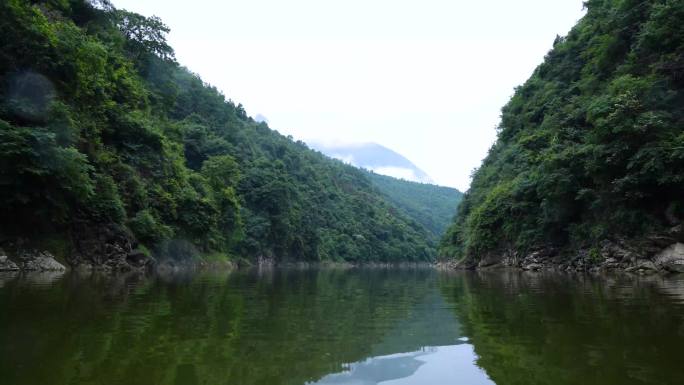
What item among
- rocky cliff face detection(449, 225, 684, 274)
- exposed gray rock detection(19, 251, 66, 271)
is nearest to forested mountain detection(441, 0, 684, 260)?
rocky cliff face detection(449, 225, 684, 274)

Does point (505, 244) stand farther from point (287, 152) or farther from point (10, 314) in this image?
point (287, 152)

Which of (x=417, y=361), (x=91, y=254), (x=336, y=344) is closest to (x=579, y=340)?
(x=417, y=361)

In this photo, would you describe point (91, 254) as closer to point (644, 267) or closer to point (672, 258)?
point (644, 267)

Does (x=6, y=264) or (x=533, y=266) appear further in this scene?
(x=533, y=266)

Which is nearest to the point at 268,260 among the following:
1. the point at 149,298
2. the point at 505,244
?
the point at 505,244

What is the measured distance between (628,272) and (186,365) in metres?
23.7

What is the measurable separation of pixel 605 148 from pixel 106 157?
94.4ft

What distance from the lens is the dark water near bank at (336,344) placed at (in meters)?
4.59

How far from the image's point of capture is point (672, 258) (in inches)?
866

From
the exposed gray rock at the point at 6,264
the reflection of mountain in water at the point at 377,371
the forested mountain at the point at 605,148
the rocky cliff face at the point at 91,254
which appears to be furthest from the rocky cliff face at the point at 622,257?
the exposed gray rock at the point at 6,264

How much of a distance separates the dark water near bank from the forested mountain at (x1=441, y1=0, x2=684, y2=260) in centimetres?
1674

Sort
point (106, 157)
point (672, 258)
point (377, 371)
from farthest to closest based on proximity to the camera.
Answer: point (106, 157), point (672, 258), point (377, 371)

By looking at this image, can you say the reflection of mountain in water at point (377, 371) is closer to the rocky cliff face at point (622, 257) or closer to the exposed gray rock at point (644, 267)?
the rocky cliff face at point (622, 257)

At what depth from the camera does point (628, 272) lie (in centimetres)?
2339
